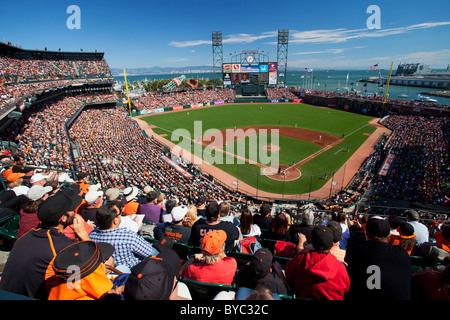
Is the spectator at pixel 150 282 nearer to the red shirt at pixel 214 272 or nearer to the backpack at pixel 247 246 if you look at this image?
the red shirt at pixel 214 272

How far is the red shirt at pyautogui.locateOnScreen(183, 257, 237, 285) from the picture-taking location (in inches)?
138

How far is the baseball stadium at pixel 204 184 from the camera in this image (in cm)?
322

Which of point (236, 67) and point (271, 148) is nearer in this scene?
point (271, 148)

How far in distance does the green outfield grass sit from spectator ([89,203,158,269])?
18.0m

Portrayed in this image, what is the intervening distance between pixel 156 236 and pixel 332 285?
4019mm

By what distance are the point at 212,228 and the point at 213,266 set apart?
1.38 m

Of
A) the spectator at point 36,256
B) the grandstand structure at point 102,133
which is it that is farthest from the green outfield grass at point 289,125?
the spectator at point 36,256

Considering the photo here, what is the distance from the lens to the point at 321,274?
3.17 metres

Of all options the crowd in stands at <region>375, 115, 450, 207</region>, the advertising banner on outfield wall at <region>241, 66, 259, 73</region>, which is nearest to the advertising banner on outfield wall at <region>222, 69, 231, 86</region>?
the advertising banner on outfield wall at <region>241, 66, 259, 73</region>

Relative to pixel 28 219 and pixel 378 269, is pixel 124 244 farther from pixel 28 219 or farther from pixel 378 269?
pixel 378 269

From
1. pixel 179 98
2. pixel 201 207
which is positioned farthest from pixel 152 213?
pixel 179 98

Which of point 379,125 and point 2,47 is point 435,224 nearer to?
point 379,125

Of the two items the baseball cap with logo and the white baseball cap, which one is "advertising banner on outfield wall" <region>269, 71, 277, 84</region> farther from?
the baseball cap with logo
